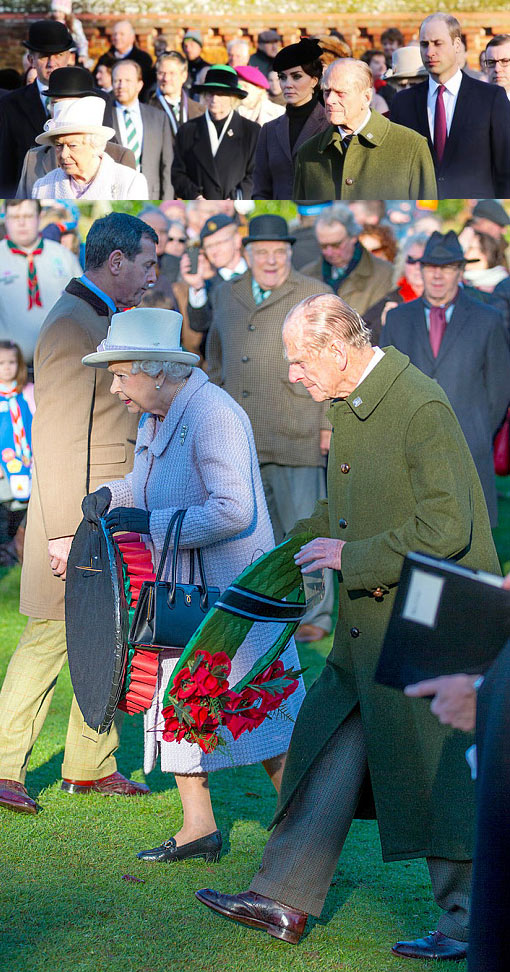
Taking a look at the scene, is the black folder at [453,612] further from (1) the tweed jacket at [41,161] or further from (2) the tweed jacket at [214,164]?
(2) the tweed jacket at [214,164]

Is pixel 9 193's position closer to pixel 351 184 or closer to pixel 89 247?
pixel 351 184

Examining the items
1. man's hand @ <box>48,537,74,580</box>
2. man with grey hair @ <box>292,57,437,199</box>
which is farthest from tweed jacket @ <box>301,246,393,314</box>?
man's hand @ <box>48,537,74,580</box>

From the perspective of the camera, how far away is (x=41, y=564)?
18.3 ft

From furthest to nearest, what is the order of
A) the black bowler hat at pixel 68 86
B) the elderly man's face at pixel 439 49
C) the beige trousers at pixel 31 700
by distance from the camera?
the black bowler hat at pixel 68 86
the elderly man's face at pixel 439 49
the beige trousers at pixel 31 700

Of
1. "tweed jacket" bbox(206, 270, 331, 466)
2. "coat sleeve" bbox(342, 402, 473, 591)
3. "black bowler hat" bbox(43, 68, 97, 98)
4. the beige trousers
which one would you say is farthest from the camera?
"tweed jacket" bbox(206, 270, 331, 466)

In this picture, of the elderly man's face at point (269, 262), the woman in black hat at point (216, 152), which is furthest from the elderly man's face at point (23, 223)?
the elderly man's face at point (269, 262)

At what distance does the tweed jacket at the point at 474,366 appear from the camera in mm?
8781

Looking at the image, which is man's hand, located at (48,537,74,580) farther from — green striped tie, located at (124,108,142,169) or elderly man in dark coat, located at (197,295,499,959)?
green striped tie, located at (124,108,142,169)

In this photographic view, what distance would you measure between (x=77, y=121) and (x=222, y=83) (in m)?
2.24

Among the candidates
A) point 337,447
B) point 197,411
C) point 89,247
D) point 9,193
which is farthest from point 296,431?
point 337,447

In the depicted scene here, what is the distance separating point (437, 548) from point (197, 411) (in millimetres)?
1300

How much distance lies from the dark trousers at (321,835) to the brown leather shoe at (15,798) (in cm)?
161

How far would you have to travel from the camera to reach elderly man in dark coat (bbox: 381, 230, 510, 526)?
880 centimetres

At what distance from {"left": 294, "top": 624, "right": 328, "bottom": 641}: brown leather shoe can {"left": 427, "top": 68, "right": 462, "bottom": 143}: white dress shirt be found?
325 centimetres
